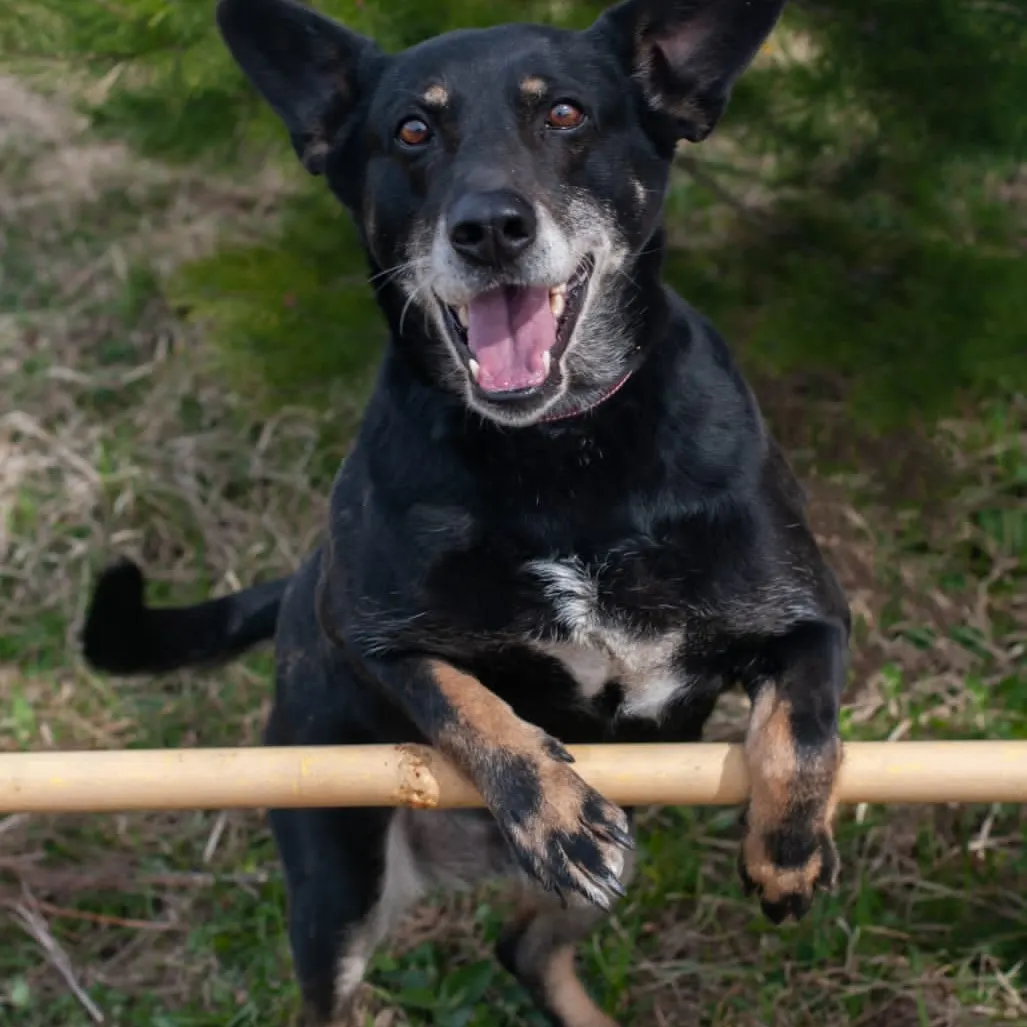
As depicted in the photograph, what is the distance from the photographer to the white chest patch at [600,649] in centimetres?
264

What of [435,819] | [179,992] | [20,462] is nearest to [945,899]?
[435,819]

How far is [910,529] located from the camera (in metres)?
4.38

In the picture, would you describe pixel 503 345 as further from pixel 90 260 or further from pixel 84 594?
pixel 90 260

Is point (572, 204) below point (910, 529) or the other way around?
the other way around

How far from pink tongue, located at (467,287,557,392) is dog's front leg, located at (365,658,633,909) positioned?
2.04 feet

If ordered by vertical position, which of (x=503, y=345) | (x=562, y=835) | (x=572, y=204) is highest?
(x=572, y=204)

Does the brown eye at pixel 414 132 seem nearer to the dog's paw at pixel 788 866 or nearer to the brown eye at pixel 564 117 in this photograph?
the brown eye at pixel 564 117

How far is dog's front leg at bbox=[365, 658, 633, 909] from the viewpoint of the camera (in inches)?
88.3

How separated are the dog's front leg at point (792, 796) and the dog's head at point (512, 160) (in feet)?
2.12

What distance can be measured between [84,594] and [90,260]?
1.76 m

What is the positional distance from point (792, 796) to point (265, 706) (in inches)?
84.7

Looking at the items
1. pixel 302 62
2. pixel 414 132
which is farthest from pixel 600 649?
pixel 302 62

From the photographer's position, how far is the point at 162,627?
3.33 m

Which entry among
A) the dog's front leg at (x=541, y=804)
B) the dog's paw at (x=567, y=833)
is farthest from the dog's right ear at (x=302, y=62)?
the dog's paw at (x=567, y=833)
